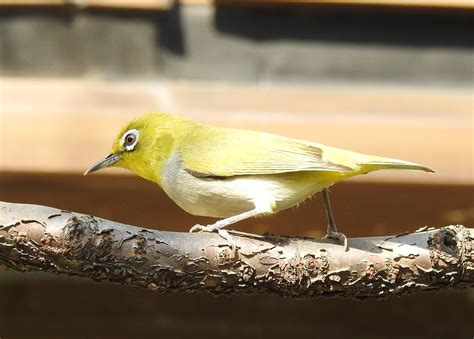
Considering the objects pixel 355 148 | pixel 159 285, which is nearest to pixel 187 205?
pixel 159 285

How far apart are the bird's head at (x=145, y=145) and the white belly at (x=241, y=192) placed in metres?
0.28

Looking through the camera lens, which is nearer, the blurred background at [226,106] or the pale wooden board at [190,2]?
the blurred background at [226,106]

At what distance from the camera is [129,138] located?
4.23m

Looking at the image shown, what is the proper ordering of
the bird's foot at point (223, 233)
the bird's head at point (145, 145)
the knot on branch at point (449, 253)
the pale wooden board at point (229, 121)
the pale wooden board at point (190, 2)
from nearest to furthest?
1. the bird's foot at point (223, 233)
2. the knot on branch at point (449, 253)
3. the bird's head at point (145, 145)
4. the pale wooden board at point (229, 121)
5. the pale wooden board at point (190, 2)

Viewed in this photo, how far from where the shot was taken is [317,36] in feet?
19.6

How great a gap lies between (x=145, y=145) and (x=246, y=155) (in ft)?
1.74

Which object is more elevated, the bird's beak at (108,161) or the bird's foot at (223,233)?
the bird's foot at (223,233)

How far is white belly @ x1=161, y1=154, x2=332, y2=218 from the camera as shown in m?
3.77

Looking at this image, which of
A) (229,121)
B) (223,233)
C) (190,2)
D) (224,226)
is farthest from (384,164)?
(190,2)

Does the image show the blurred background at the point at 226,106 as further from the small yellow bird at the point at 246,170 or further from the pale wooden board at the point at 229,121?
the small yellow bird at the point at 246,170

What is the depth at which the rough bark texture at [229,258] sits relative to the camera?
2975mm

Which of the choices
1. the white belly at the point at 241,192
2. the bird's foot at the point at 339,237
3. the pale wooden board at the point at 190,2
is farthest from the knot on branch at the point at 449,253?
the pale wooden board at the point at 190,2

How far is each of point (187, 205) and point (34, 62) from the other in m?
2.44

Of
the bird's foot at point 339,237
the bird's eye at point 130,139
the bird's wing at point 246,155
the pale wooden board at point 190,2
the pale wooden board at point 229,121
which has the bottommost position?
the pale wooden board at point 229,121
